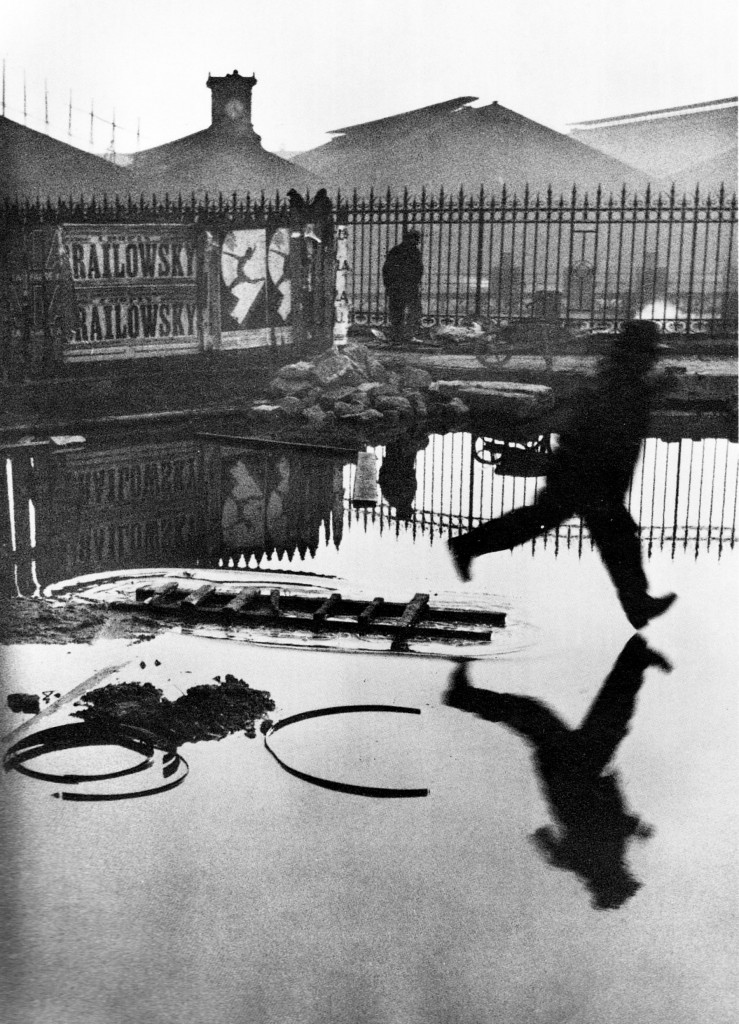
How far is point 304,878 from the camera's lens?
11.8 ft

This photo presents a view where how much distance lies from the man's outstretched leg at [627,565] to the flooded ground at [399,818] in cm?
10

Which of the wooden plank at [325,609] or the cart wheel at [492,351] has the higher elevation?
the cart wheel at [492,351]

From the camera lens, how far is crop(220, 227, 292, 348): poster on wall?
41.2 feet

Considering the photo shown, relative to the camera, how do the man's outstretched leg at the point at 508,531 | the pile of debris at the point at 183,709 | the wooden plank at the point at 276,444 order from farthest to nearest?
1. the wooden plank at the point at 276,444
2. the man's outstretched leg at the point at 508,531
3. the pile of debris at the point at 183,709

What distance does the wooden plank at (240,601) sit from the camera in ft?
19.1

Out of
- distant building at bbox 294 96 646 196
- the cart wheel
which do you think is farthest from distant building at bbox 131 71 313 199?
the cart wheel

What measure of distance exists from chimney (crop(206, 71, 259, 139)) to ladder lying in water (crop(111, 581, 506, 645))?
10.1 feet

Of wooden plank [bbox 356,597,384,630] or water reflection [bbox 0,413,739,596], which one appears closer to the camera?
wooden plank [bbox 356,597,384,630]

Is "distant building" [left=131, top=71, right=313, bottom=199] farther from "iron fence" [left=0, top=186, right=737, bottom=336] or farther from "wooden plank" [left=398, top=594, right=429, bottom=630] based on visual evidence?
"wooden plank" [left=398, top=594, right=429, bottom=630]

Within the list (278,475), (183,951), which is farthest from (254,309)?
(183,951)

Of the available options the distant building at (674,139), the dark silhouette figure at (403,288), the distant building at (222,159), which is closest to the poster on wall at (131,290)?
the distant building at (222,159)

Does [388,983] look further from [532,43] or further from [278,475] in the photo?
[278,475]

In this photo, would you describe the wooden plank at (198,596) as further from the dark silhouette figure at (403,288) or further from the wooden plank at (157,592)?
the dark silhouette figure at (403,288)

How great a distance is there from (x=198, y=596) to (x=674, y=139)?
4794 mm
